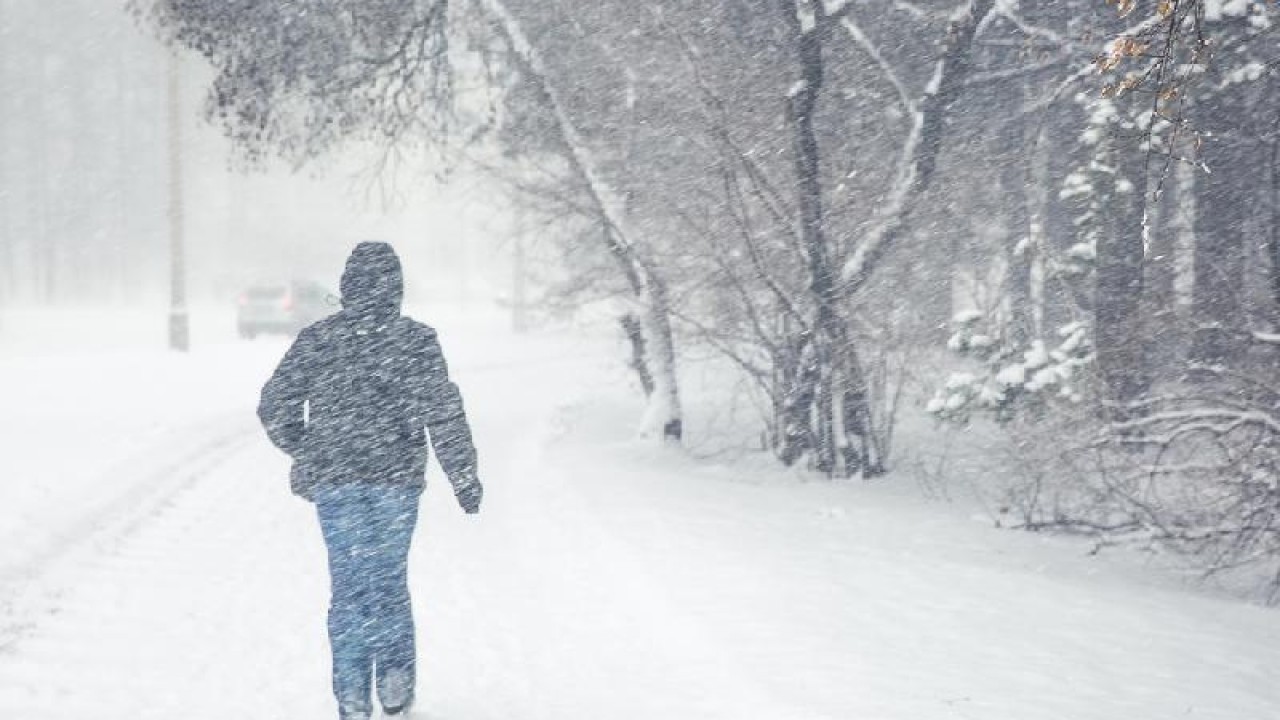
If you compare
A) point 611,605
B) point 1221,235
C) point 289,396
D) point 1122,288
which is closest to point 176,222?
point 1122,288

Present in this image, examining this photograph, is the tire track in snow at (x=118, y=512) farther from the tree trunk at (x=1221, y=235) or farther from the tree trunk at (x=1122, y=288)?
the tree trunk at (x=1221, y=235)

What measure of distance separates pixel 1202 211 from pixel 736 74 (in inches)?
181

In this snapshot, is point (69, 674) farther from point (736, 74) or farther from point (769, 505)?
point (736, 74)

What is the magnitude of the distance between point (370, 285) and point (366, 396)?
1.55ft

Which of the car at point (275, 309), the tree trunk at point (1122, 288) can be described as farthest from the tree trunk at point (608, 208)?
the car at point (275, 309)

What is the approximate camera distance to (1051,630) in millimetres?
6191

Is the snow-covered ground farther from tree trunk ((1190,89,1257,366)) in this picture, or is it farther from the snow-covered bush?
tree trunk ((1190,89,1257,366))

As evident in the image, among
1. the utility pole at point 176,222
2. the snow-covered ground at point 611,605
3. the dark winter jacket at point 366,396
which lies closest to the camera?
the dark winter jacket at point 366,396

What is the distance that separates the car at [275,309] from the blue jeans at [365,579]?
2646 cm

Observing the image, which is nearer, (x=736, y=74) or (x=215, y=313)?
(x=736, y=74)

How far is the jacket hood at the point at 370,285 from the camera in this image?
4660 millimetres

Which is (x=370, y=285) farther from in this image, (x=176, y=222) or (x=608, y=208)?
(x=176, y=222)

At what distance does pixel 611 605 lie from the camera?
21.3 ft

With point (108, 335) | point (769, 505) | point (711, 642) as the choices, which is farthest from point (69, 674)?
point (108, 335)
